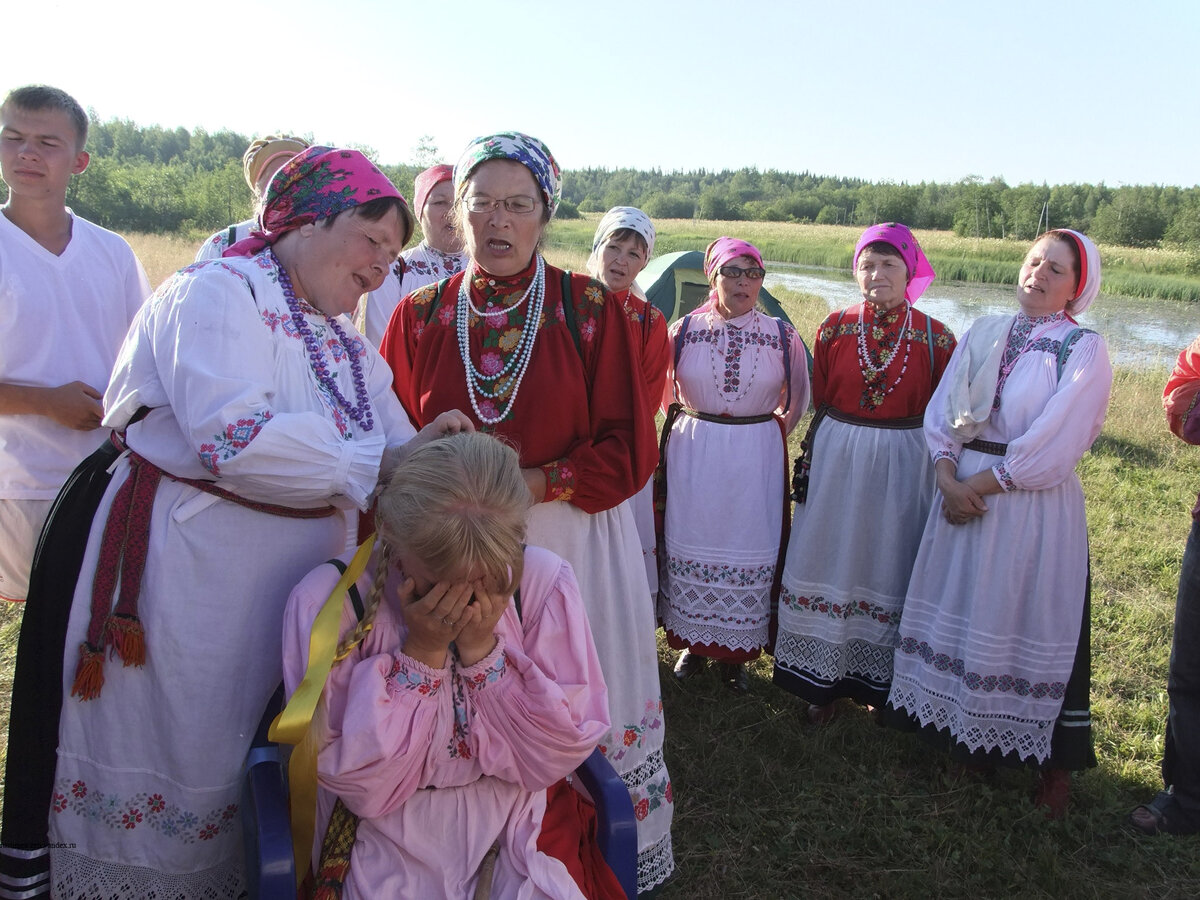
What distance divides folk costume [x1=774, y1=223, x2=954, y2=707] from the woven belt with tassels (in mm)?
2585

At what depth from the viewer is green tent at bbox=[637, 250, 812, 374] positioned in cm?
898

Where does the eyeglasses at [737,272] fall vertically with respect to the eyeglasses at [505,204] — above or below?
below

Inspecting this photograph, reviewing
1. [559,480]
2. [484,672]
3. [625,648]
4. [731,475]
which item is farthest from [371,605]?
[731,475]

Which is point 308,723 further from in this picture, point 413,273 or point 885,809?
point 413,273

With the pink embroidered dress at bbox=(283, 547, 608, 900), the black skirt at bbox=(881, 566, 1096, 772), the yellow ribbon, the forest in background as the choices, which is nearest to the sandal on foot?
the black skirt at bbox=(881, 566, 1096, 772)

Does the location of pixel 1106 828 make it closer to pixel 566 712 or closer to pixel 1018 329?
pixel 1018 329

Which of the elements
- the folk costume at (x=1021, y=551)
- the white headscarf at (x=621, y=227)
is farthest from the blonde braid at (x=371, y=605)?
the white headscarf at (x=621, y=227)

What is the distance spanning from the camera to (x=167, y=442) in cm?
175

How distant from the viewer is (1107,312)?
2258cm

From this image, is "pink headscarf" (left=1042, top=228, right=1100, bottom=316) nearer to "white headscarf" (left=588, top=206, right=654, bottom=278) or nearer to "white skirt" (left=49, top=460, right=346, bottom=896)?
"white headscarf" (left=588, top=206, right=654, bottom=278)

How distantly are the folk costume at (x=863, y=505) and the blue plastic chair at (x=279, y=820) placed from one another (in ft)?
6.75

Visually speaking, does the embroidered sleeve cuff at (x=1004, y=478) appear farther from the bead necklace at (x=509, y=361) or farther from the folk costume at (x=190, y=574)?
the folk costume at (x=190, y=574)

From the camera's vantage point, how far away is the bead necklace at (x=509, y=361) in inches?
92.1

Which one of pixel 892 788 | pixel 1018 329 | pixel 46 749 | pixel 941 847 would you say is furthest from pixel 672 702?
pixel 46 749
